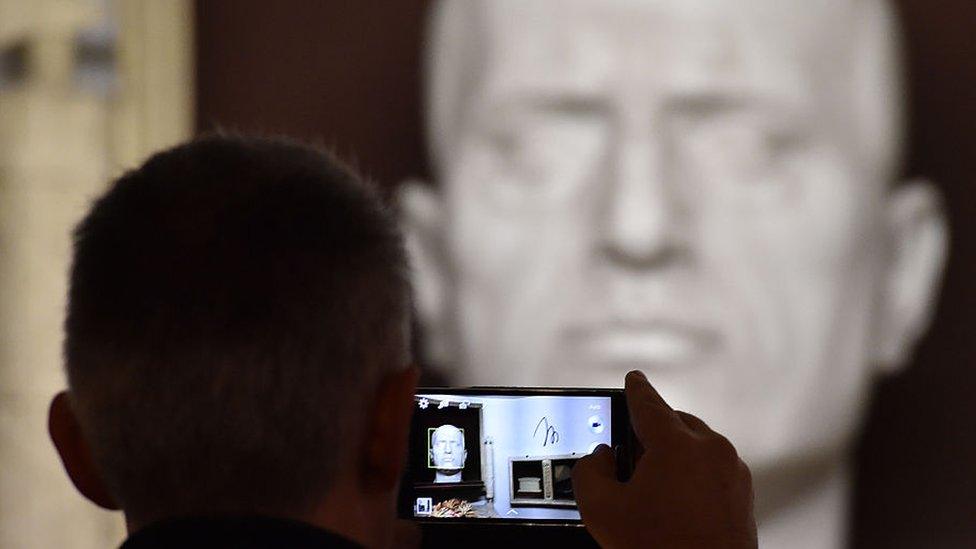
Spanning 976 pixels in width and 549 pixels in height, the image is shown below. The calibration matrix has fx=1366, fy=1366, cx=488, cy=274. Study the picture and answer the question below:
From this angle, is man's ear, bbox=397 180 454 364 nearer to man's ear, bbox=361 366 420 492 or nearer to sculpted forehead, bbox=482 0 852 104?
sculpted forehead, bbox=482 0 852 104

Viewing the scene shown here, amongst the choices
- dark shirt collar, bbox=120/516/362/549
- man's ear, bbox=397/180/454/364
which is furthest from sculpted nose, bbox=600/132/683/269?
dark shirt collar, bbox=120/516/362/549

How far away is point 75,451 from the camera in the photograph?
598 millimetres

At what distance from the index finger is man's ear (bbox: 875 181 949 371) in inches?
76.3

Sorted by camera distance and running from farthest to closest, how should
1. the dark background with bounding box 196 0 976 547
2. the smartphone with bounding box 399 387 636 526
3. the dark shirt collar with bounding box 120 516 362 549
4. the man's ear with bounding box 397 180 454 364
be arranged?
1. the man's ear with bounding box 397 180 454 364
2. the dark background with bounding box 196 0 976 547
3. the smartphone with bounding box 399 387 636 526
4. the dark shirt collar with bounding box 120 516 362 549

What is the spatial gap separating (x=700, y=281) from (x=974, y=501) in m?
0.61

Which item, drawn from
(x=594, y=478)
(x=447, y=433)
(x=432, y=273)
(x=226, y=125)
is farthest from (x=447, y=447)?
(x=226, y=125)

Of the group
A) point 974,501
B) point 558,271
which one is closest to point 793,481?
point 974,501

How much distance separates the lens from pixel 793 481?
2445 millimetres

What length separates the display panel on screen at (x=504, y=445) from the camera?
81 cm

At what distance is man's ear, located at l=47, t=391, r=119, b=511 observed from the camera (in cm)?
59

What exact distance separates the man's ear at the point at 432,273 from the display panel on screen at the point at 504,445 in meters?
1.69

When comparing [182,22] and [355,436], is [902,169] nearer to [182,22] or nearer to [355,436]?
[182,22]

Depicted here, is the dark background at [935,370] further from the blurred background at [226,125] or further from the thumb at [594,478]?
the thumb at [594,478]

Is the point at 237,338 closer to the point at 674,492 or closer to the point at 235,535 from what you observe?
the point at 235,535
